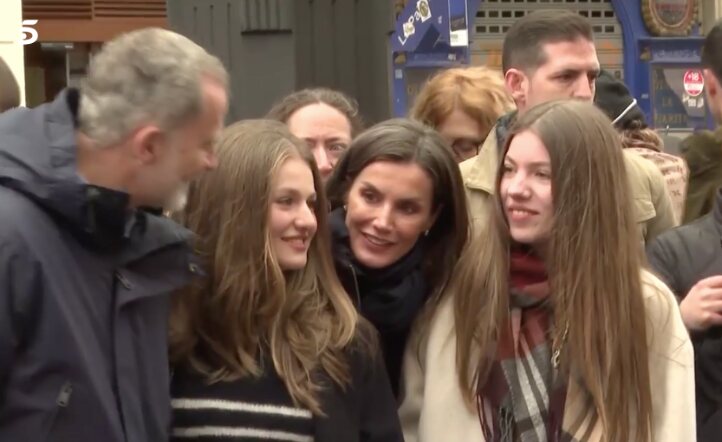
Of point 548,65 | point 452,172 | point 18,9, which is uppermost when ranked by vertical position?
point 18,9

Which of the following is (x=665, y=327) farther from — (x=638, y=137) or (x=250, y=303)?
(x=638, y=137)

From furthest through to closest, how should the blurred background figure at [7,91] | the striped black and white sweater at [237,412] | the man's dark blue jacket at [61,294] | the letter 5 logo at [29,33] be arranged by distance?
1. the letter 5 logo at [29,33]
2. the blurred background figure at [7,91]
3. the striped black and white sweater at [237,412]
4. the man's dark blue jacket at [61,294]

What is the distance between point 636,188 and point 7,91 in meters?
1.87

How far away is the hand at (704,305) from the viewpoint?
3.01 meters

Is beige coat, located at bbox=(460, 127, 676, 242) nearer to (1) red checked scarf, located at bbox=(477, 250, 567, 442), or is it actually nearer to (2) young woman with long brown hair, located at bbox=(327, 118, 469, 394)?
(2) young woman with long brown hair, located at bbox=(327, 118, 469, 394)

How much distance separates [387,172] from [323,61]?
3.14 metres

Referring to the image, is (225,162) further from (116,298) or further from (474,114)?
(474,114)

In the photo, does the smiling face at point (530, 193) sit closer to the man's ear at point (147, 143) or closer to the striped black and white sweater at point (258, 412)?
the striped black and white sweater at point (258, 412)

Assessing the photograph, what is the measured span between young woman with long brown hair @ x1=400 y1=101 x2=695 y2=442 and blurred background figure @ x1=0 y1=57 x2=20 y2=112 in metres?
1.55

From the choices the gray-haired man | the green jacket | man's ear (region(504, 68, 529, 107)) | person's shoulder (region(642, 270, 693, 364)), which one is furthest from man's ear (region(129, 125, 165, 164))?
the green jacket

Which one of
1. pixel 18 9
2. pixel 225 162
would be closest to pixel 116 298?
pixel 225 162

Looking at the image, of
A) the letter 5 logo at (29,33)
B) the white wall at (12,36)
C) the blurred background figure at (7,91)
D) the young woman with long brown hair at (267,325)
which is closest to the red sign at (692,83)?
the letter 5 logo at (29,33)

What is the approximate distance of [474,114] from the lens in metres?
3.96

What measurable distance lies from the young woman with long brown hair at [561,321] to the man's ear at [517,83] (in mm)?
1016
